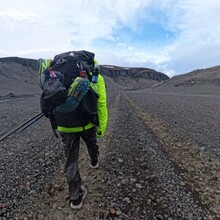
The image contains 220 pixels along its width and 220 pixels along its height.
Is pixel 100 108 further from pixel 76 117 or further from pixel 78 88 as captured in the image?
pixel 78 88

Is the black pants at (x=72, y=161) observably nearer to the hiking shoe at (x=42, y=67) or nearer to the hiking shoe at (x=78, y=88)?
the hiking shoe at (x=78, y=88)

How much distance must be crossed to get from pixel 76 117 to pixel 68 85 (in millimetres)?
508

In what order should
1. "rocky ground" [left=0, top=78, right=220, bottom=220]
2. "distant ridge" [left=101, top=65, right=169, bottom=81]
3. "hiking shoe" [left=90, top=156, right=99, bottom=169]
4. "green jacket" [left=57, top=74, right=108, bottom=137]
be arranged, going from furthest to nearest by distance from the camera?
"distant ridge" [left=101, top=65, right=169, bottom=81], "hiking shoe" [left=90, top=156, right=99, bottom=169], "rocky ground" [left=0, top=78, right=220, bottom=220], "green jacket" [left=57, top=74, right=108, bottom=137]

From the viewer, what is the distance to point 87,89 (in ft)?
11.3

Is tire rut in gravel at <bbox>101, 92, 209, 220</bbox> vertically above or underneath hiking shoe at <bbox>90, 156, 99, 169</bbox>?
underneath

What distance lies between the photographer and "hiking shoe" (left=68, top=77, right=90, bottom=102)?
3.36 metres

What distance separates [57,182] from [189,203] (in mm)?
2497

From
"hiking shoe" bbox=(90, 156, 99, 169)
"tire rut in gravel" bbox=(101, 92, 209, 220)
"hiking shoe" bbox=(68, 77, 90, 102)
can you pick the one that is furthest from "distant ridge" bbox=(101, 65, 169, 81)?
"hiking shoe" bbox=(68, 77, 90, 102)

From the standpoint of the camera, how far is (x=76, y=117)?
3646mm

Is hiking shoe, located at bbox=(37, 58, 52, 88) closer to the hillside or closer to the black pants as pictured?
the black pants

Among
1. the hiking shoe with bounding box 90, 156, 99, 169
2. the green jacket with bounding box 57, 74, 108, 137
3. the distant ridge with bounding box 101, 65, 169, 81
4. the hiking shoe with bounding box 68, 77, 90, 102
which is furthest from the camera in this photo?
the distant ridge with bounding box 101, 65, 169, 81

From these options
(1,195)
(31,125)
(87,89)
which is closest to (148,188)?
(87,89)

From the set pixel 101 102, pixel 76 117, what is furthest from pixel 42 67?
pixel 101 102

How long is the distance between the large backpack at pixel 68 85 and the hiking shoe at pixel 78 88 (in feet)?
0.31
